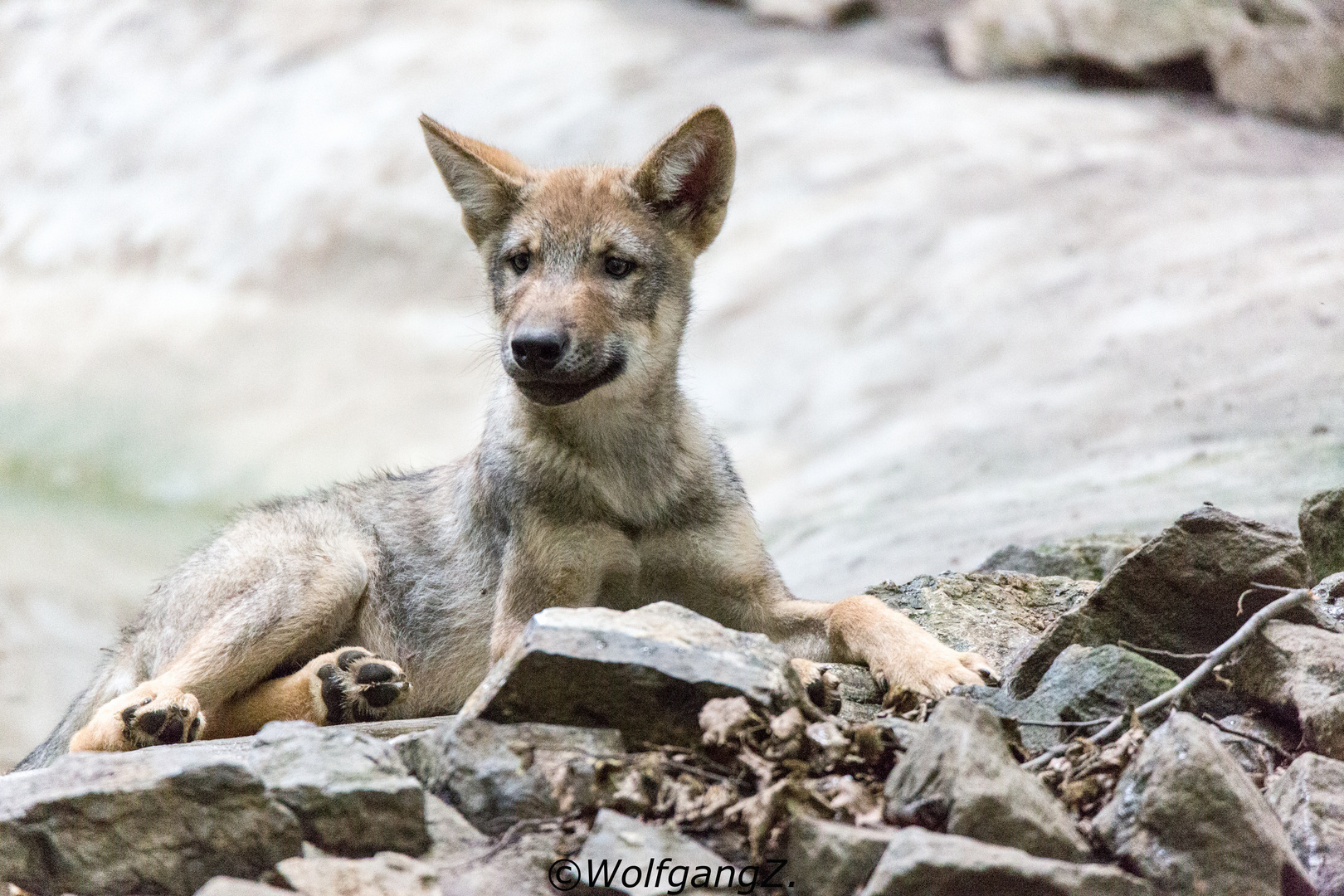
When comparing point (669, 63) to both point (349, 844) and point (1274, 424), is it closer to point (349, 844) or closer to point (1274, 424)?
point (1274, 424)

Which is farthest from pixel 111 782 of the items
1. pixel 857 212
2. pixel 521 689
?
pixel 857 212

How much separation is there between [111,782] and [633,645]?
141 cm

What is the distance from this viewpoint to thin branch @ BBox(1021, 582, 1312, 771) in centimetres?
395

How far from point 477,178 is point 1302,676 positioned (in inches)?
157

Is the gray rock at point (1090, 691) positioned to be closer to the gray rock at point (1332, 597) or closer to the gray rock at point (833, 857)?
the gray rock at point (1332, 597)

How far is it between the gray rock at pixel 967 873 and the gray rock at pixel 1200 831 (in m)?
0.29

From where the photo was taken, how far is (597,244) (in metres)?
6.00

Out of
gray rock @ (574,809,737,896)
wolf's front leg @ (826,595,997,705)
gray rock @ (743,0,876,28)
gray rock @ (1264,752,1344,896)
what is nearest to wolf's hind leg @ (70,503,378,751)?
wolf's front leg @ (826,595,997,705)

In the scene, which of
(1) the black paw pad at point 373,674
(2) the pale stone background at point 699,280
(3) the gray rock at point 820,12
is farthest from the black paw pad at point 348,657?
(3) the gray rock at point 820,12

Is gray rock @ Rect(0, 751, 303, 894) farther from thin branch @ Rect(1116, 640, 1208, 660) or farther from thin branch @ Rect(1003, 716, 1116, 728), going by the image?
thin branch @ Rect(1116, 640, 1208, 660)

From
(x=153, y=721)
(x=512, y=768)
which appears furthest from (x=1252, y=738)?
(x=153, y=721)

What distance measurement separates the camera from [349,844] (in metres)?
3.59

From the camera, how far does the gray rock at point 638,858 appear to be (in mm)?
3375

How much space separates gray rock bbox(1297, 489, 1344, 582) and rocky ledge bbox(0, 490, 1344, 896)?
164cm
